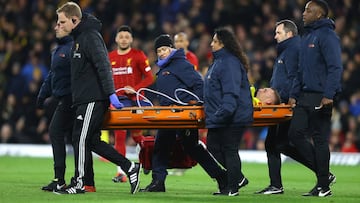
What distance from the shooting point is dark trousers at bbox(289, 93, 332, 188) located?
1216 centimetres

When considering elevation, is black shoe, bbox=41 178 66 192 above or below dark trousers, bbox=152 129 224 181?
below

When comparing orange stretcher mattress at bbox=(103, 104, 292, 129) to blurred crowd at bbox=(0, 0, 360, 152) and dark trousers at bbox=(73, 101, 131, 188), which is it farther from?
blurred crowd at bbox=(0, 0, 360, 152)

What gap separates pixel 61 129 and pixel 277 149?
2778mm

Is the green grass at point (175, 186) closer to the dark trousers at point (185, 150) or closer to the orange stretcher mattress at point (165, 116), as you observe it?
the dark trousers at point (185, 150)

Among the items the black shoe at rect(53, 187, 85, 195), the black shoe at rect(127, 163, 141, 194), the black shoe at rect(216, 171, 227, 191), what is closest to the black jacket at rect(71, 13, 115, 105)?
the black shoe at rect(127, 163, 141, 194)

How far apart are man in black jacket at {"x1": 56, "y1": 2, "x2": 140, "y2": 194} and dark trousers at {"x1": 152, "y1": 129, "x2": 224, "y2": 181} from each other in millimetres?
845

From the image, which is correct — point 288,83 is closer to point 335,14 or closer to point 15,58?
point 335,14

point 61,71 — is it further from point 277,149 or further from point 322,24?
point 322,24

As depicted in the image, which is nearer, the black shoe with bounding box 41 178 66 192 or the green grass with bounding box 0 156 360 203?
the green grass with bounding box 0 156 360 203

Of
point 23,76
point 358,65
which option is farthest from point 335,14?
point 23,76

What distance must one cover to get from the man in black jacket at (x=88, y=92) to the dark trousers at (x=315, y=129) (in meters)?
2.05

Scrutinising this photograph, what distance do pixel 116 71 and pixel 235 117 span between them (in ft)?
12.7

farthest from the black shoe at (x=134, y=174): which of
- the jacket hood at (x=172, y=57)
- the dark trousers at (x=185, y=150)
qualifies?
the jacket hood at (x=172, y=57)

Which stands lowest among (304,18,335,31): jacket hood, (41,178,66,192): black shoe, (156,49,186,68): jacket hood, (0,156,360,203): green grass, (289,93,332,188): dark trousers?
(0,156,360,203): green grass
